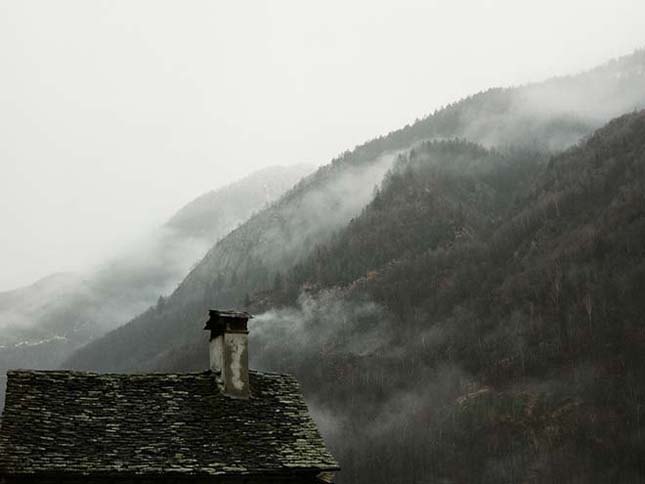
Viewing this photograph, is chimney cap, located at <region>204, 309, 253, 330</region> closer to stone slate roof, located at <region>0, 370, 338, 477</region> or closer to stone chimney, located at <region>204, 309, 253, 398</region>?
stone chimney, located at <region>204, 309, 253, 398</region>

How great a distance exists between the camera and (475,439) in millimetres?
178750

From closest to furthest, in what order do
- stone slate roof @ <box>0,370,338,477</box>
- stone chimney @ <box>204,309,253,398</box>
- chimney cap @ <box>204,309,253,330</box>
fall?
stone slate roof @ <box>0,370,338,477</box> → stone chimney @ <box>204,309,253,398</box> → chimney cap @ <box>204,309,253,330</box>

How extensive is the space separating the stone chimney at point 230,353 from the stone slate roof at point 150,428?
1.11 ft

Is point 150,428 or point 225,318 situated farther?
point 225,318

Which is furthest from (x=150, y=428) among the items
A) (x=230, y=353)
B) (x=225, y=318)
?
(x=225, y=318)

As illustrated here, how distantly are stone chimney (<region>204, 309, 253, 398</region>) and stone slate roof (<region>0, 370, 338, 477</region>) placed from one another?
1.11 feet

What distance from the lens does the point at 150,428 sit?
2012 centimetres

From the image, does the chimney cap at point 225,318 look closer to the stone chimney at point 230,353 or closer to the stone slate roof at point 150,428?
the stone chimney at point 230,353

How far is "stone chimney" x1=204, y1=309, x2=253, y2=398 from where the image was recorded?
22016 mm

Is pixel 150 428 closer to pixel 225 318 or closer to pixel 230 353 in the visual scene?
pixel 230 353

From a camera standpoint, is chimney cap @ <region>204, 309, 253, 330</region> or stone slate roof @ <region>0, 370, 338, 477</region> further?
chimney cap @ <region>204, 309, 253, 330</region>

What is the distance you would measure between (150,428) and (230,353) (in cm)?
321

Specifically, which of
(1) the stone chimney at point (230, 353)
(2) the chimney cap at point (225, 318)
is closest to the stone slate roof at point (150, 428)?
(1) the stone chimney at point (230, 353)

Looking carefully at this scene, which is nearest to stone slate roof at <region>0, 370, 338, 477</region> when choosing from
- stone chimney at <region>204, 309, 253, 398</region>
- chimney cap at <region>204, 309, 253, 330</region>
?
stone chimney at <region>204, 309, 253, 398</region>
